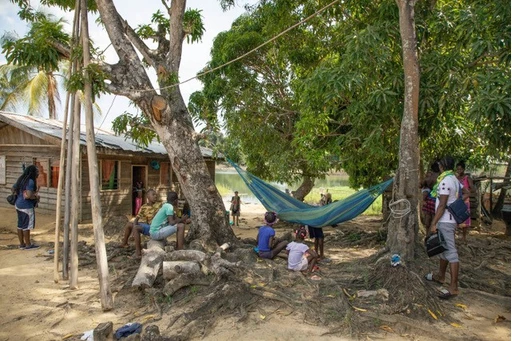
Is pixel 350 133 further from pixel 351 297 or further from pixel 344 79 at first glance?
pixel 351 297

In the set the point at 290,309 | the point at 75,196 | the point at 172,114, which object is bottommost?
the point at 290,309

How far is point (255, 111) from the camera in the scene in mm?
7426

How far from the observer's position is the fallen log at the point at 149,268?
356cm

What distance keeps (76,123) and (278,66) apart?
181 inches

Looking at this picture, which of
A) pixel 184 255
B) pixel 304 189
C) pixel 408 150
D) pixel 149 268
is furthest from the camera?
pixel 304 189

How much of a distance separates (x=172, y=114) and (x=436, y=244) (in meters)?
3.33

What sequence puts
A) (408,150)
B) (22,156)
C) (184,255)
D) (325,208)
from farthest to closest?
(22,156) < (325,208) < (408,150) < (184,255)

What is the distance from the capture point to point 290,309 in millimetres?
3127

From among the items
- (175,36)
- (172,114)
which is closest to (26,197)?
(172,114)

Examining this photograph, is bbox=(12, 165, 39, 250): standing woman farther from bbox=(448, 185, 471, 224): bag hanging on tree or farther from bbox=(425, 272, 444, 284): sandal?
bbox=(448, 185, 471, 224): bag hanging on tree

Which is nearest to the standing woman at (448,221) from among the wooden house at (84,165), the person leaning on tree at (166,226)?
the person leaning on tree at (166,226)

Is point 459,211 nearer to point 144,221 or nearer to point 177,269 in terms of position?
point 177,269

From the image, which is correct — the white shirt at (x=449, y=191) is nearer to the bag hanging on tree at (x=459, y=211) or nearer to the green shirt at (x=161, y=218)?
the bag hanging on tree at (x=459, y=211)

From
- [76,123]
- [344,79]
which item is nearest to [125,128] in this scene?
[76,123]
